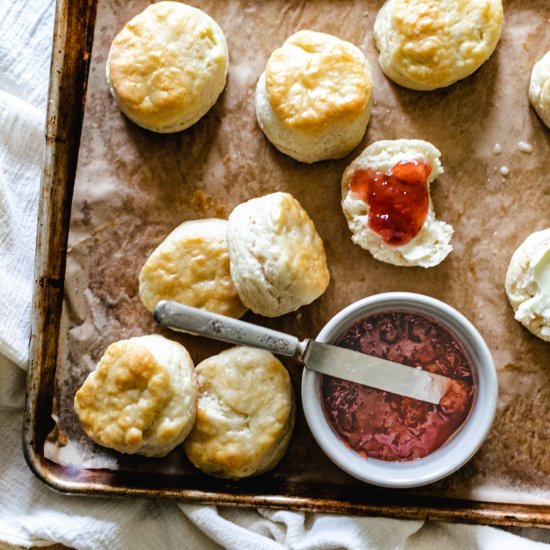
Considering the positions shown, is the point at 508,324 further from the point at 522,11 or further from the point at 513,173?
the point at 522,11

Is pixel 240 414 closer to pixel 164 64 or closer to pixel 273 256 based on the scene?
pixel 273 256

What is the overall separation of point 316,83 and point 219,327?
123 centimetres

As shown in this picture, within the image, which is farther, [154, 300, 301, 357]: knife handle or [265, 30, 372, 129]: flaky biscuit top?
[265, 30, 372, 129]: flaky biscuit top

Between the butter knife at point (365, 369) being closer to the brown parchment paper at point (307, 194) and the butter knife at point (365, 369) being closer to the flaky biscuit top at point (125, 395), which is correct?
the brown parchment paper at point (307, 194)

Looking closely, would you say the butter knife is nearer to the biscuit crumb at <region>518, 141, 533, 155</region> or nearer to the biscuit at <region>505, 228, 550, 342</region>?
the biscuit at <region>505, 228, 550, 342</region>

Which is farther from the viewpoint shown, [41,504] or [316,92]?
[41,504]

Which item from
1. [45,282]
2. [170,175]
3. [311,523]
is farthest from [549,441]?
[45,282]

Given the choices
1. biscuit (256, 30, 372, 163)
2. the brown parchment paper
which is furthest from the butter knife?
biscuit (256, 30, 372, 163)

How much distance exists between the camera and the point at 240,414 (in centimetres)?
363

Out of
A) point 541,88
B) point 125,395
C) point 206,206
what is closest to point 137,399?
point 125,395

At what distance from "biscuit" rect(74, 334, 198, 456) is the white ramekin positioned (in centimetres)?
56

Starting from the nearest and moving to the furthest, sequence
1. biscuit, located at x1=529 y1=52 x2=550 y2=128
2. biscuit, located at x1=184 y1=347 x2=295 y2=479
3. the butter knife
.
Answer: the butter knife < biscuit, located at x1=184 y1=347 x2=295 y2=479 < biscuit, located at x1=529 y1=52 x2=550 y2=128

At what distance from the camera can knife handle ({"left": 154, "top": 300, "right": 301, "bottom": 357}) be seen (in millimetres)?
3119

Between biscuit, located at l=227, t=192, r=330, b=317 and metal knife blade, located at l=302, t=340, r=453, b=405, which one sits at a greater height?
biscuit, located at l=227, t=192, r=330, b=317
